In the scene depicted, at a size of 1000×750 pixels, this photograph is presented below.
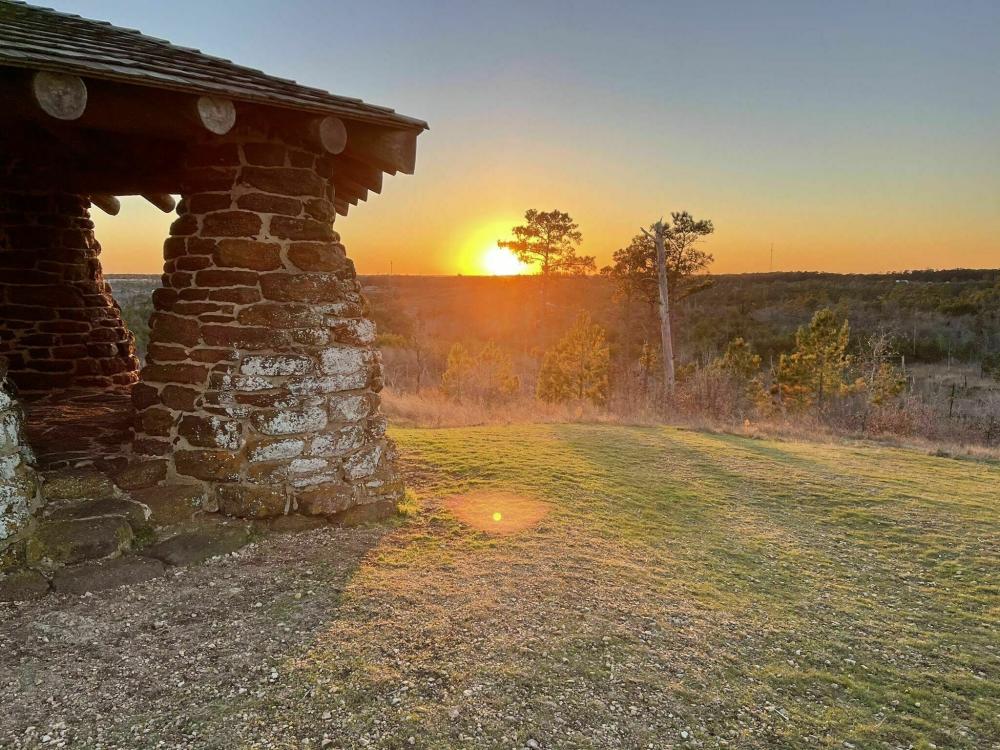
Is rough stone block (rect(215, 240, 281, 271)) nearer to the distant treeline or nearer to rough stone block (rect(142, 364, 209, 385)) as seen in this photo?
rough stone block (rect(142, 364, 209, 385))

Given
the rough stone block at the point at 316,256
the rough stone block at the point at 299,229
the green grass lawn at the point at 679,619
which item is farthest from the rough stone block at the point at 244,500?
the rough stone block at the point at 299,229

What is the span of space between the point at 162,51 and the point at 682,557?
19.2 feet

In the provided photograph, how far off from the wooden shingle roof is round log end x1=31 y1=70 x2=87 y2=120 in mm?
89

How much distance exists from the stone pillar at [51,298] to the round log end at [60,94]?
13.8ft

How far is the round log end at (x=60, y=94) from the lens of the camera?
3.17 m

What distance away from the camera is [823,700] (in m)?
2.93

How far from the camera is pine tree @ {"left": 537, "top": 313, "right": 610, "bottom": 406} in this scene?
2061 centimetres

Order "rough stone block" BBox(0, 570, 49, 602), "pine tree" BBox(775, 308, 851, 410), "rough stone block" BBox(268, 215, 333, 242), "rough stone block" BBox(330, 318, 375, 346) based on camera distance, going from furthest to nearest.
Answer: "pine tree" BBox(775, 308, 851, 410) → "rough stone block" BBox(330, 318, 375, 346) → "rough stone block" BBox(268, 215, 333, 242) → "rough stone block" BBox(0, 570, 49, 602)

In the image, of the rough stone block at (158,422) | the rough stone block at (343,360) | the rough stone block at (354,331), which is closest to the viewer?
the rough stone block at (158,422)

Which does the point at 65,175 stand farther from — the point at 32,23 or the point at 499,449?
the point at 499,449

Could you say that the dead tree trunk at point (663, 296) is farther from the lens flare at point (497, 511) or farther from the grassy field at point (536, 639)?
the lens flare at point (497, 511)

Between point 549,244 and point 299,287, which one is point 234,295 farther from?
point 549,244

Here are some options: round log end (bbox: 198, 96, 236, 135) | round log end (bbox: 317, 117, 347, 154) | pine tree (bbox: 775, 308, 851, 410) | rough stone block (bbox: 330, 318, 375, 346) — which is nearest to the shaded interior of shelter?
rough stone block (bbox: 330, 318, 375, 346)

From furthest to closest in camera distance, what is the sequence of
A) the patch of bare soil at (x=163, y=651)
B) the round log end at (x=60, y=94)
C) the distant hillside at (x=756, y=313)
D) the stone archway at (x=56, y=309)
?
the distant hillside at (x=756, y=313)
the stone archway at (x=56, y=309)
the round log end at (x=60, y=94)
the patch of bare soil at (x=163, y=651)
